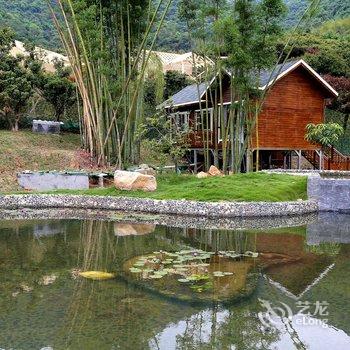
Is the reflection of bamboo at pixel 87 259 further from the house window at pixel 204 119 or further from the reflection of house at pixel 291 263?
the house window at pixel 204 119

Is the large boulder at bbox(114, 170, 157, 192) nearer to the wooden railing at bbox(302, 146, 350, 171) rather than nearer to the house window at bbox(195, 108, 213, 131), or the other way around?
the house window at bbox(195, 108, 213, 131)

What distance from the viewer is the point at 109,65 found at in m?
16.3

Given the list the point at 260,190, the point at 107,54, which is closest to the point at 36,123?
the point at 107,54

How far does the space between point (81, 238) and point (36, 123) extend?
523 inches

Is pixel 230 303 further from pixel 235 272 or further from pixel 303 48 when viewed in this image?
pixel 303 48

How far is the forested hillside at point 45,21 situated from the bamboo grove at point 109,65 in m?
9.17

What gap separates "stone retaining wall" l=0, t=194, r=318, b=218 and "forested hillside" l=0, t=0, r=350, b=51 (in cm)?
1475

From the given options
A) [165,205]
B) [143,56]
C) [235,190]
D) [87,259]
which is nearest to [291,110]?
[143,56]

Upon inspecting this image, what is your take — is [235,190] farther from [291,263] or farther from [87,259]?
[87,259]

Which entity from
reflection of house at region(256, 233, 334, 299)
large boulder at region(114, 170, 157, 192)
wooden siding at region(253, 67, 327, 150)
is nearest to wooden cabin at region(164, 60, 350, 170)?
wooden siding at region(253, 67, 327, 150)

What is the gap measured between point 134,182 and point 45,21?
85.8ft

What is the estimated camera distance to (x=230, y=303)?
5.41 metres

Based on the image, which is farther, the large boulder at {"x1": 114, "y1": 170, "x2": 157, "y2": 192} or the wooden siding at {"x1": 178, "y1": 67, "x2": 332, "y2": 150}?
the wooden siding at {"x1": 178, "y1": 67, "x2": 332, "y2": 150}

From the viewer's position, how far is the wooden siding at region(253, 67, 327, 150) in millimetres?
17234
